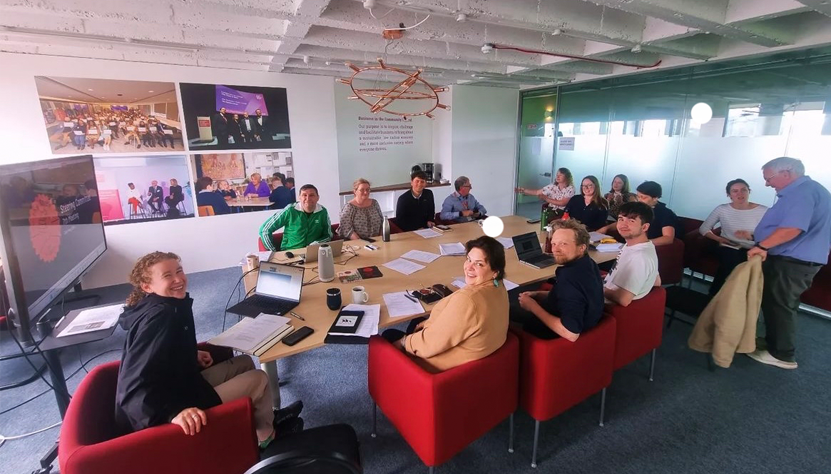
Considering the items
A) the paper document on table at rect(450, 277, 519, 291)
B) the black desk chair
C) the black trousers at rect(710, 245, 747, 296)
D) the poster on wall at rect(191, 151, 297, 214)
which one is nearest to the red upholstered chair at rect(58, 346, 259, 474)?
the black desk chair

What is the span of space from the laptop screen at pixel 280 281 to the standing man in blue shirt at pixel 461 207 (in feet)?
8.71

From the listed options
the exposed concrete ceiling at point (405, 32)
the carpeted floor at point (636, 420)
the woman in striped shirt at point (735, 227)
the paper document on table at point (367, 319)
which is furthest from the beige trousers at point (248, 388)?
the woman in striped shirt at point (735, 227)

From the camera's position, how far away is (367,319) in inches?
84.0

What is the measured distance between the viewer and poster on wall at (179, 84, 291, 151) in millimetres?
4715

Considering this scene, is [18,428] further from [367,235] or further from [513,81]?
[513,81]

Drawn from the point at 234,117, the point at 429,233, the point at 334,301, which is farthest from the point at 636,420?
the point at 234,117

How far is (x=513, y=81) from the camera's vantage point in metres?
6.33

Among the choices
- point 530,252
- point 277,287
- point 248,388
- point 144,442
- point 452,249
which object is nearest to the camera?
point 144,442

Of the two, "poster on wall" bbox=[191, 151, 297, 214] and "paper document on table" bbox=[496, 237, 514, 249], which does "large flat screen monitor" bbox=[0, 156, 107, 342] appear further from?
"paper document on table" bbox=[496, 237, 514, 249]

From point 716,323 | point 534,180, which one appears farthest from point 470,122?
point 716,323

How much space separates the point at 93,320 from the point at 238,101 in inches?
142

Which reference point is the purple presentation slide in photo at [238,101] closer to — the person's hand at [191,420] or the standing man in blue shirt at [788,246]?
the person's hand at [191,420]

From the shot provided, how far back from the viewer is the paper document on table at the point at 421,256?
3.16 metres

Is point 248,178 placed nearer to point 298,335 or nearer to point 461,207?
point 461,207
